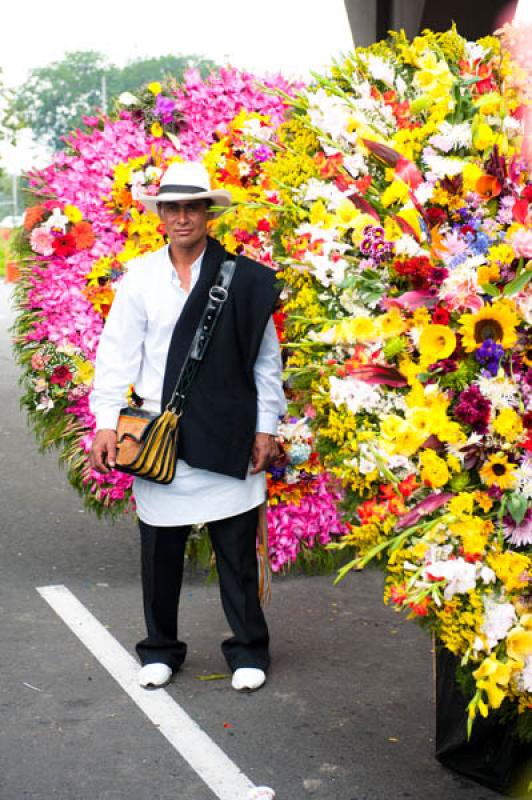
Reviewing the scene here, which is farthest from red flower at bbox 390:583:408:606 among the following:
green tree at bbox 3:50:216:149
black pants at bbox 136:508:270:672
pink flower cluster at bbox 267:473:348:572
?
green tree at bbox 3:50:216:149

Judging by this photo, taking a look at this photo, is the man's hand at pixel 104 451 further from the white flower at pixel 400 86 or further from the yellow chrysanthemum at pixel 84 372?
the white flower at pixel 400 86

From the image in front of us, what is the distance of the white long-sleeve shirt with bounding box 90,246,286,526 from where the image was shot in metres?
4.50

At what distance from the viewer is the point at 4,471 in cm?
861

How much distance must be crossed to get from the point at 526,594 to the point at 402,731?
1.39 m

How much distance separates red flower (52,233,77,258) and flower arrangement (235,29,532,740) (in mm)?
2293

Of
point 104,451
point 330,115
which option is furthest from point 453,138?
point 104,451

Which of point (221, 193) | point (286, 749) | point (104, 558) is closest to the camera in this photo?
point (286, 749)

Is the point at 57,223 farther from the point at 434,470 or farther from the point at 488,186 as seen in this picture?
the point at 434,470

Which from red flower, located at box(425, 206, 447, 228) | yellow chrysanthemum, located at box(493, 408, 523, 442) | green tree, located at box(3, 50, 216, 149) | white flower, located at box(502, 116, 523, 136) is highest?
green tree, located at box(3, 50, 216, 149)

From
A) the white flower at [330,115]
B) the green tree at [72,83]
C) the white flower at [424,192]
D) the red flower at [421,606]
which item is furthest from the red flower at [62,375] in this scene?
the green tree at [72,83]

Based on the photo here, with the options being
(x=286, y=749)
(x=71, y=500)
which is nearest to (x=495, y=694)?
(x=286, y=749)

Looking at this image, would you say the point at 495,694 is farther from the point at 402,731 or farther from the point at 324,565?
the point at 324,565

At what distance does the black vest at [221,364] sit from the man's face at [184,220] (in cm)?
9

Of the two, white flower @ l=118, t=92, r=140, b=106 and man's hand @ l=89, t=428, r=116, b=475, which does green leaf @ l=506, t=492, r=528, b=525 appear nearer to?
man's hand @ l=89, t=428, r=116, b=475
